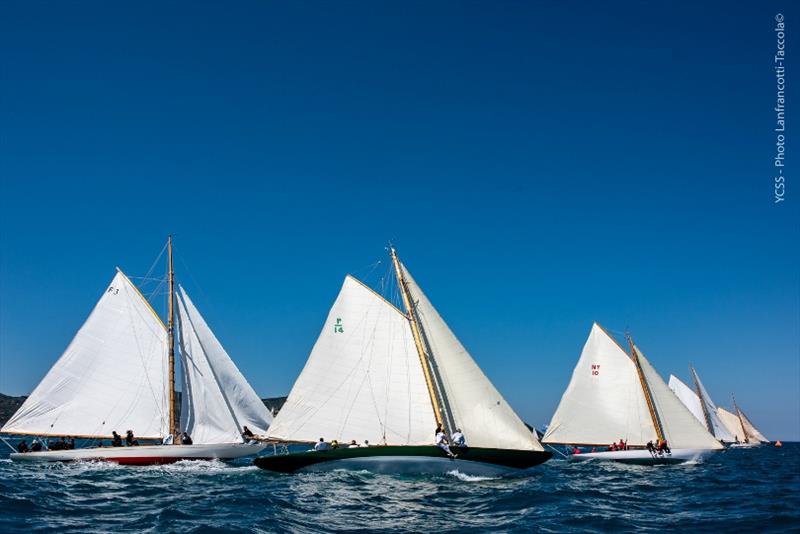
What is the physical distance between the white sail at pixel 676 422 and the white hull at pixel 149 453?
3652 centimetres

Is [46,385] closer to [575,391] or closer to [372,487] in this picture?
[372,487]

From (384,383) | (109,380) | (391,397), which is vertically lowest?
(391,397)

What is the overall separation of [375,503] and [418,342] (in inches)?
536

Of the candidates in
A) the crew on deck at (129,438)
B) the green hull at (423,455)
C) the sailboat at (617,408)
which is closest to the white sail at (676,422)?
the sailboat at (617,408)

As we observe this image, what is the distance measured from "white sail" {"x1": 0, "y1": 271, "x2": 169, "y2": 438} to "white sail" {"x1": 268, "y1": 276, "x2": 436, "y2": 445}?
1545 cm

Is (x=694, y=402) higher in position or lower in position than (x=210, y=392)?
higher

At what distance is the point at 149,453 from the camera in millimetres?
48406

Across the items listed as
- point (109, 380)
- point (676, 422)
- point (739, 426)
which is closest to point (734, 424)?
point (739, 426)

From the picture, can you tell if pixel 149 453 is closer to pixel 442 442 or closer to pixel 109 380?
pixel 109 380

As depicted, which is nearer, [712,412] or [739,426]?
[712,412]

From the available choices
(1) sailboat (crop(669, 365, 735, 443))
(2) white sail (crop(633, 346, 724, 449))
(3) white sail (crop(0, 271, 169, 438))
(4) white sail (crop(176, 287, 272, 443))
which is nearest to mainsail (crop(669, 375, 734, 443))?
(1) sailboat (crop(669, 365, 735, 443))

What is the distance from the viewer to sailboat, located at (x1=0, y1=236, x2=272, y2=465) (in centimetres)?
5109

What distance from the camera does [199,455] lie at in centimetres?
4997

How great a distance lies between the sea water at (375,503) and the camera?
24.5 metres
